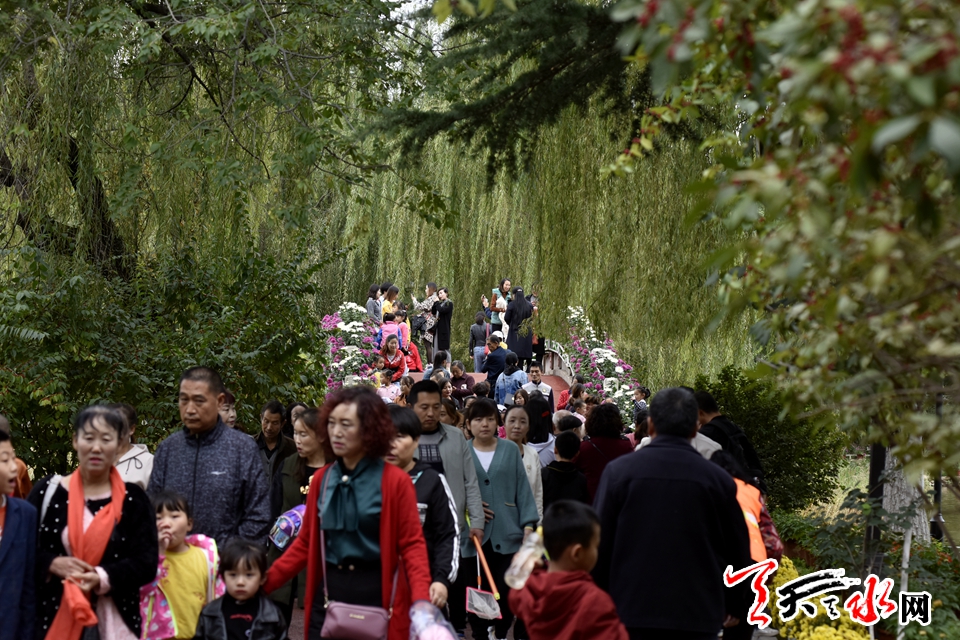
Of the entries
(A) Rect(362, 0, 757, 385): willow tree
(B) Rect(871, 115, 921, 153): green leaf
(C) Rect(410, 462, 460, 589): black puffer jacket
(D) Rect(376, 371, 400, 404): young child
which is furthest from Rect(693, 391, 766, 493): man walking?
(D) Rect(376, 371, 400, 404): young child

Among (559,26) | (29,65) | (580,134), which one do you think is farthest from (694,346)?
(29,65)

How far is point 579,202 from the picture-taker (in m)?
10.2

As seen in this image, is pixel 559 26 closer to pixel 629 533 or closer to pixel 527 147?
pixel 527 147

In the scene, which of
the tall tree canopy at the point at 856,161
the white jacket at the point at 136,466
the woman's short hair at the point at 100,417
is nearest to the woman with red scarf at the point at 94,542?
the woman's short hair at the point at 100,417

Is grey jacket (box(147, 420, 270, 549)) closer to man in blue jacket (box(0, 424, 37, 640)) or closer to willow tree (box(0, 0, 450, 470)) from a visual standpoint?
man in blue jacket (box(0, 424, 37, 640))

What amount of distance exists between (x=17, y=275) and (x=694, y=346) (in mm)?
6819

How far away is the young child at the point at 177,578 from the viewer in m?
5.16

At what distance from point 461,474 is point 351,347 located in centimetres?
1132

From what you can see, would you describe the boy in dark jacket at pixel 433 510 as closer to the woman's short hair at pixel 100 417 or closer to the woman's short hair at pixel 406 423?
the woman's short hair at pixel 406 423

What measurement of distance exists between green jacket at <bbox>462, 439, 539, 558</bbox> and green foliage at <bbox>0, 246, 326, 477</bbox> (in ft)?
9.74

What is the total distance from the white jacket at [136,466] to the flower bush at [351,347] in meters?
10.7

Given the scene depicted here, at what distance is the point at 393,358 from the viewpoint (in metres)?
18.4

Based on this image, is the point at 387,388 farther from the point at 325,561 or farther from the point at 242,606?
the point at 325,561

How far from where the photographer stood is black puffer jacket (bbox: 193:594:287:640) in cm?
508
